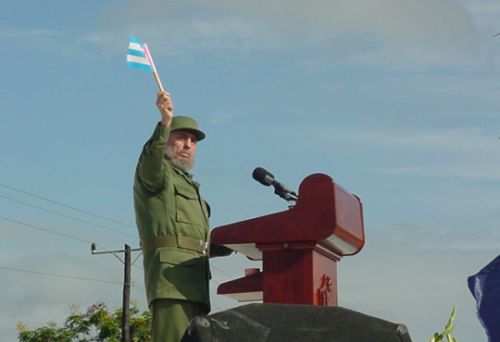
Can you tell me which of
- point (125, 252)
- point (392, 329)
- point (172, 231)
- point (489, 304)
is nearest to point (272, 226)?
point (172, 231)

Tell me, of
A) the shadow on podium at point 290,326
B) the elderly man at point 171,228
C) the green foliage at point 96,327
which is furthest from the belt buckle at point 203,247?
the green foliage at point 96,327

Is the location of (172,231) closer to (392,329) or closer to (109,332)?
(392,329)

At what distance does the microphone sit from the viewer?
474 cm

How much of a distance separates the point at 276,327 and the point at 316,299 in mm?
1261

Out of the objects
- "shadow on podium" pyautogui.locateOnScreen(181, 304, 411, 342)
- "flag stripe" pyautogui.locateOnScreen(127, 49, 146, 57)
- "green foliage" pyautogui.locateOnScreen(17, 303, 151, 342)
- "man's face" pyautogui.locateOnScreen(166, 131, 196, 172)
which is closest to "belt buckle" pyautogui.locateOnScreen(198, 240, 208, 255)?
"man's face" pyautogui.locateOnScreen(166, 131, 196, 172)

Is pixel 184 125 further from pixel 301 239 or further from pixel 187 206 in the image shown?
pixel 301 239

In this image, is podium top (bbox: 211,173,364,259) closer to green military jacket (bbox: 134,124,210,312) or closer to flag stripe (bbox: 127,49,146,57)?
green military jacket (bbox: 134,124,210,312)

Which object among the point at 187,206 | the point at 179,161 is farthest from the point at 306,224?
the point at 179,161

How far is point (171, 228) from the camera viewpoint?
489 centimetres

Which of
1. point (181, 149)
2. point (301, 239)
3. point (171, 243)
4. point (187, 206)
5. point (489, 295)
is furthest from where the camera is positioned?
point (181, 149)

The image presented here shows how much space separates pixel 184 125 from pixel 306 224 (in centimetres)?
85

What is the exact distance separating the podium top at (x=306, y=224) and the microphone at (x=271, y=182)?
23 cm

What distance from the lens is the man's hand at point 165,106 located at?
4594 millimetres

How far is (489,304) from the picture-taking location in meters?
4.65
